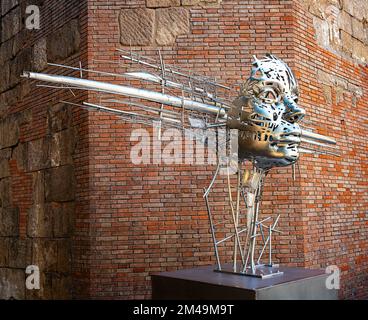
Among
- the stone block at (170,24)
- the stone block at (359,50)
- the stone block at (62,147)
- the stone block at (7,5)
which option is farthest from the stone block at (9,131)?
the stone block at (359,50)

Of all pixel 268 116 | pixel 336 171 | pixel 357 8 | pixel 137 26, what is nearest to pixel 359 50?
pixel 357 8

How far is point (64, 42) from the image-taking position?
20.0ft

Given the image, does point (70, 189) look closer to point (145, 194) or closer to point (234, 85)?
point (145, 194)

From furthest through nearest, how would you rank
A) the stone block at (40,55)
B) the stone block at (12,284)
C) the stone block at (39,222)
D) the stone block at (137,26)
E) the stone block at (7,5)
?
the stone block at (7,5) < the stone block at (12,284) < the stone block at (40,55) < the stone block at (39,222) < the stone block at (137,26)

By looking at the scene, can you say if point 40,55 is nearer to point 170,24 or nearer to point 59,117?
point 59,117

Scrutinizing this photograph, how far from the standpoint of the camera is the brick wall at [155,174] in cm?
540

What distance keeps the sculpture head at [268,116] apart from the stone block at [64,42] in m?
3.17

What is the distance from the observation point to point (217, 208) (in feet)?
17.9

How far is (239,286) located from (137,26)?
3.85 m

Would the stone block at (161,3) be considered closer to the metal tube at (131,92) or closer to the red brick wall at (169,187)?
the red brick wall at (169,187)

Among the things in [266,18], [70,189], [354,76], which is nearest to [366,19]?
[354,76]

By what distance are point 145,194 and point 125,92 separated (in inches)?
91.7

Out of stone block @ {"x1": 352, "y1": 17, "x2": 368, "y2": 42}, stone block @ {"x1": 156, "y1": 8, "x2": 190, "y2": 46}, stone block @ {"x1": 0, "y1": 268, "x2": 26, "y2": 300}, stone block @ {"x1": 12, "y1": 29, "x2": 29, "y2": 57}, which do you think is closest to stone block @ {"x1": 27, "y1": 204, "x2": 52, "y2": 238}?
stone block @ {"x1": 0, "y1": 268, "x2": 26, "y2": 300}

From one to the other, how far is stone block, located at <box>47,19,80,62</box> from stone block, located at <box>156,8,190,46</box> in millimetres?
1050
